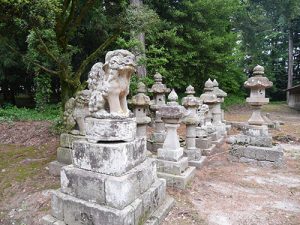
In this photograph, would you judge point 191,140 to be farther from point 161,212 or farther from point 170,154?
point 161,212

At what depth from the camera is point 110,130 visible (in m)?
2.96

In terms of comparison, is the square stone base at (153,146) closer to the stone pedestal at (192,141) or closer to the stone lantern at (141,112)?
the stone lantern at (141,112)

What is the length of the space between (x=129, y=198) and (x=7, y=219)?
89.2 inches

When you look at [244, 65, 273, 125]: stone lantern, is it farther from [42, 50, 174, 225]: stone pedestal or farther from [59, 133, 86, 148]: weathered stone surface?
[59, 133, 86, 148]: weathered stone surface

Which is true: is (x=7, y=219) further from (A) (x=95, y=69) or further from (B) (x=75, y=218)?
(A) (x=95, y=69)

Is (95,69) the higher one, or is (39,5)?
(39,5)

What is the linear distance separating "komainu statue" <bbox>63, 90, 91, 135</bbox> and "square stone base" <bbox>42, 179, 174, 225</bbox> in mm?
2032

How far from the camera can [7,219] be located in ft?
12.8

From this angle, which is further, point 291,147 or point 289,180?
point 291,147

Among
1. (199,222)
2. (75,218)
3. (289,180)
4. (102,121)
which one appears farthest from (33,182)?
(289,180)

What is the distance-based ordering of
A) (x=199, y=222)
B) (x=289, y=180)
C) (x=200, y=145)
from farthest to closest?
1. (x=200, y=145)
2. (x=289, y=180)
3. (x=199, y=222)

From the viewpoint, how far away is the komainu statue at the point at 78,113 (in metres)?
5.02

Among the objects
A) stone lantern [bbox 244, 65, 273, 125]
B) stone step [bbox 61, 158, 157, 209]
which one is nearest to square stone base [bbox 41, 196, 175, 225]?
stone step [bbox 61, 158, 157, 209]

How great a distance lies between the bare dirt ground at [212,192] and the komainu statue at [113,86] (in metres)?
1.61
